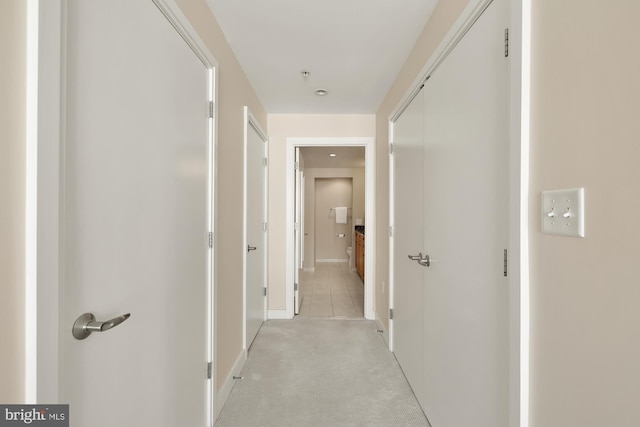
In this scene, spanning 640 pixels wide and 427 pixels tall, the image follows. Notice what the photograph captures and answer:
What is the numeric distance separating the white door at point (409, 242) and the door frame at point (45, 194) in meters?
1.68

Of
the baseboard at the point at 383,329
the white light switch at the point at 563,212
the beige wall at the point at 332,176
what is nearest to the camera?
the white light switch at the point at 563,212

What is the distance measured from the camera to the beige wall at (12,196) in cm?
60

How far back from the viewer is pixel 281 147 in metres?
3.47

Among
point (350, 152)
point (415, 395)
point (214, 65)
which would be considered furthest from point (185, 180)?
point (350, 152)

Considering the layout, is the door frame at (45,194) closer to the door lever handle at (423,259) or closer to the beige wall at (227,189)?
the beige wall at (227,189)

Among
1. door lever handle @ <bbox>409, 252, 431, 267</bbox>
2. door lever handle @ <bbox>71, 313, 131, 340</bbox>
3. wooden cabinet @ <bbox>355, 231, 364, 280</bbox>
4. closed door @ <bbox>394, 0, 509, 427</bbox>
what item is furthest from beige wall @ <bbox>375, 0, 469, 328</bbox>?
wooden cabinet @ <bbox>355, 231, 364, 280</bbox>

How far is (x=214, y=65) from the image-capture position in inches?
66.8

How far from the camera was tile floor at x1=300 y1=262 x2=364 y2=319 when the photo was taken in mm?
3682

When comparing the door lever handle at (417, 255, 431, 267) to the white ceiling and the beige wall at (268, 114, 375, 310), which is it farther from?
the beige wall at (268, 114, 375, 310)

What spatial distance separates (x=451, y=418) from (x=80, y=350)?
5.01ft

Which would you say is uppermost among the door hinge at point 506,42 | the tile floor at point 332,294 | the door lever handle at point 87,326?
the door hinge at point 506,42

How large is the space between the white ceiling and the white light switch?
139cm

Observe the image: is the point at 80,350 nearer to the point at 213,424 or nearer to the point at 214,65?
the point at 213,424

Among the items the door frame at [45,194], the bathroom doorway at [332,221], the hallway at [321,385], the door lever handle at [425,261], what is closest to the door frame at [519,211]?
the door lever handle at [425,261]
